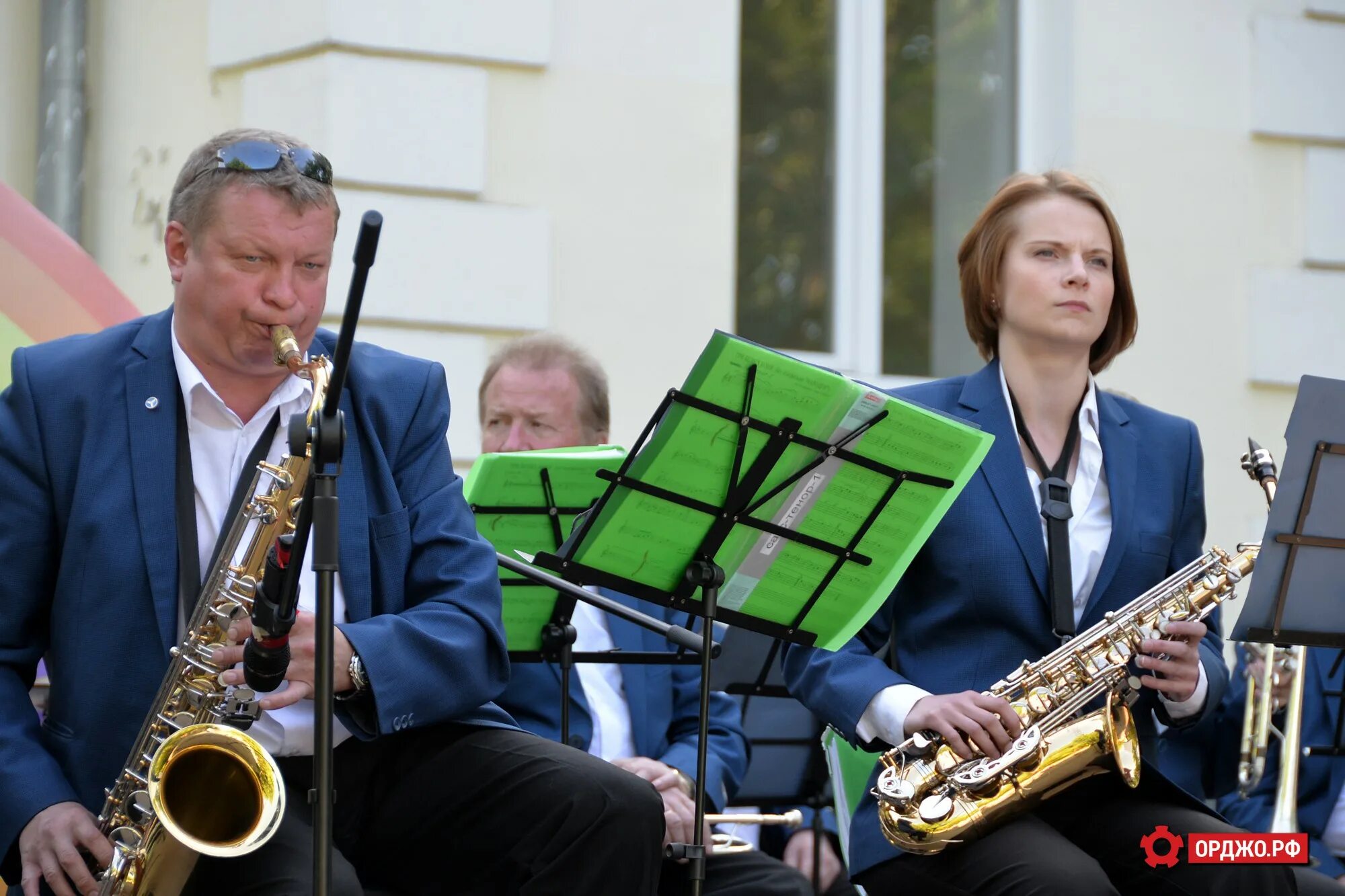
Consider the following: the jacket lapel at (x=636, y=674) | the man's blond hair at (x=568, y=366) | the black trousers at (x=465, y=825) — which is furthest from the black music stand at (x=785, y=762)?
the black trousers at (x=465, y=825)

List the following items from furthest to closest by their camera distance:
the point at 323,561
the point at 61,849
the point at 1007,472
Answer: the point at 1007,472
the point at 61,849
the point at 323,561

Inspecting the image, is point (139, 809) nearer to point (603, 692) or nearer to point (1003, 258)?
point (603, 692)

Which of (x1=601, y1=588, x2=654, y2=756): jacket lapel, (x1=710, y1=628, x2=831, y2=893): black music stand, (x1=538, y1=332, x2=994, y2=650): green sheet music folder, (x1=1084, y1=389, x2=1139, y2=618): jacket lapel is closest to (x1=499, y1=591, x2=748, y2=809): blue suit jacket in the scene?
(x1=601, y1=588, x2=654, y2=756): jacket lapel

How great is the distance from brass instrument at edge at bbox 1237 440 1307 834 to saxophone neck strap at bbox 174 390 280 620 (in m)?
2.84

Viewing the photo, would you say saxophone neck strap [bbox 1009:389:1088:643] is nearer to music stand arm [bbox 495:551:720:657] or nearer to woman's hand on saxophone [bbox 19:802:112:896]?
music stand arm [bbox 495:551:720:657]

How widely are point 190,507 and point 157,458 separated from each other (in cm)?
12

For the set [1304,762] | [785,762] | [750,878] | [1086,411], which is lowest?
[750,878]

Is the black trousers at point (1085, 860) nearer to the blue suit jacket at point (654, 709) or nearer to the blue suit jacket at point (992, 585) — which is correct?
the blue suit jacket at point (992, 585)

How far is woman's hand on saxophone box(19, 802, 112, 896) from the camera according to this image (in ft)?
10.0

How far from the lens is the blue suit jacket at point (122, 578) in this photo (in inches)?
127

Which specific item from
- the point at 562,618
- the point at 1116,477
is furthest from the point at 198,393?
the point at 1116,477

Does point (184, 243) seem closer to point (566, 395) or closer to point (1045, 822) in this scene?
point (566, 395)

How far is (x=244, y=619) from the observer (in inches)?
127

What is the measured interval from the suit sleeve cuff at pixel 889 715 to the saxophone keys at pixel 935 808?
0.14 metres
